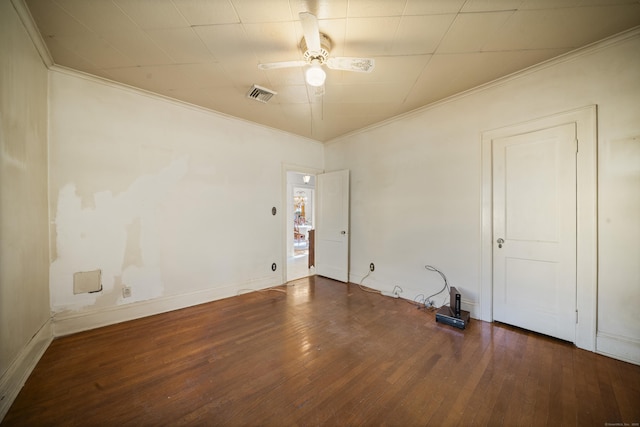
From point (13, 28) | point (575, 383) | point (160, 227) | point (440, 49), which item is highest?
point (440, 49)

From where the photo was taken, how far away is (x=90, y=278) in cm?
255

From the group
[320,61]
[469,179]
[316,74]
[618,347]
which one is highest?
[320,61]

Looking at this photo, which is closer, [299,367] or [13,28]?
[13,28]

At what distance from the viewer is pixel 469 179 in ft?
9.43

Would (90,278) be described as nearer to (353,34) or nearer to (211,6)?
(211,6)

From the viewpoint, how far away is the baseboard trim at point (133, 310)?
243 centimetres

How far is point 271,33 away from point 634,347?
3.98m

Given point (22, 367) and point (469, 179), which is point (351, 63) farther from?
point (22, 367)

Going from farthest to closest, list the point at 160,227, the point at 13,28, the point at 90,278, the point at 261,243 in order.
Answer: the point at 261,243, the point at 160,227, the point at 90,278, the point at 13,28

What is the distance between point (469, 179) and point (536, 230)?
0.85m

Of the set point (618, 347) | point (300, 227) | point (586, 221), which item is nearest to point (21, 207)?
point (586, 221)

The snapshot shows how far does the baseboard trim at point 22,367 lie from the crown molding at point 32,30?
8.22 ft

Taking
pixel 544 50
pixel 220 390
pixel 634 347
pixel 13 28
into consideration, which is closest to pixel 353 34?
pixel 544 50

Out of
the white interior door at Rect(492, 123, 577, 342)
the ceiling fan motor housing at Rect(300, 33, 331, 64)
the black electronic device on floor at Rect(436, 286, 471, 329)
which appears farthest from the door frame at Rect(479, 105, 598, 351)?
the ceiling fan motor housing at Rect(300, 33, 331, 64)
